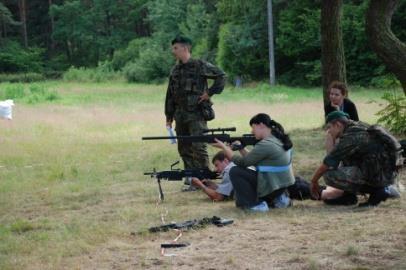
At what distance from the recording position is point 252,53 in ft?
143

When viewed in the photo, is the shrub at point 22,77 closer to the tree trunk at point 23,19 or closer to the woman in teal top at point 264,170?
the tree trunk at point 23,19

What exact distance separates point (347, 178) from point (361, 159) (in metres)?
0.24

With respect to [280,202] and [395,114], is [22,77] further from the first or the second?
[280,202]

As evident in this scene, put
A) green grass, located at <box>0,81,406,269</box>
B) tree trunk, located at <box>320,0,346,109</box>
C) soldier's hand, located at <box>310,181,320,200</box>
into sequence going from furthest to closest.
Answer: tree trunk, located at <box>320,0,346,109</box>, soldier's hand, located at <box>310,181,320,200</box>, green grass, located at <box>0,81,406,269</box>

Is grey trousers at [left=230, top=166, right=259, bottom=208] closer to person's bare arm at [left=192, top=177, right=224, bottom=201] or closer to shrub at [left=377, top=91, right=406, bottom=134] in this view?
person's bare arm at [left=192, top=177, right=224, bottom=201]

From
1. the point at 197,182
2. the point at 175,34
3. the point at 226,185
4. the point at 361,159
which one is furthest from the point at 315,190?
the point at 175,34

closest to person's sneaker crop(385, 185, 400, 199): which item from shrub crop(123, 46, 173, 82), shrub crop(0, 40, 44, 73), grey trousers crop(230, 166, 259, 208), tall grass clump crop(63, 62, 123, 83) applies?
grey trousers crop(230, 166, 259, 208)

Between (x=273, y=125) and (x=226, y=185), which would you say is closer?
(x=273, y=125)

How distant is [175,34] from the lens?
2363 inches

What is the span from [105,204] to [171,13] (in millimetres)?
52834

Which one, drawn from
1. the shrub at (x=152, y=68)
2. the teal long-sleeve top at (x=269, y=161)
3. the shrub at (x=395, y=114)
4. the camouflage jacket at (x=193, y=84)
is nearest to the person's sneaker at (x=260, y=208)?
the teal long-sleeve top at (x=269, y=161)

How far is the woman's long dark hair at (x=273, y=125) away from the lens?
24.1ft

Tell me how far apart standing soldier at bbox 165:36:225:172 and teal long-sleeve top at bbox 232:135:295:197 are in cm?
183

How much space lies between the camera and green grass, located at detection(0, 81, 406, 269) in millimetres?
5758
